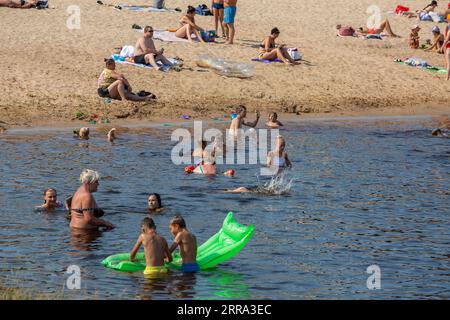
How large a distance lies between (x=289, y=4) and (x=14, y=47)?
14529mm

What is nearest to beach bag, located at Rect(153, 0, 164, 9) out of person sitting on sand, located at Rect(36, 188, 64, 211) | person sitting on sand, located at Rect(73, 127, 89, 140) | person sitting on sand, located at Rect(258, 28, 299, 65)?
person sitting on sand, located at Rect(258, 28, 299, 65)

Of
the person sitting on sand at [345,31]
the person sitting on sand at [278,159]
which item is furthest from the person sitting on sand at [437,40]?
the person sitting on sand at [278,159]

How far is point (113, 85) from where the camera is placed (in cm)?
2650

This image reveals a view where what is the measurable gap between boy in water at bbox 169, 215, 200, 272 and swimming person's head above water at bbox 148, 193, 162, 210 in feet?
10.3

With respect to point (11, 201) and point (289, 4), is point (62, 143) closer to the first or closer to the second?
point (11, 201)

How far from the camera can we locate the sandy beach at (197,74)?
26547 mm

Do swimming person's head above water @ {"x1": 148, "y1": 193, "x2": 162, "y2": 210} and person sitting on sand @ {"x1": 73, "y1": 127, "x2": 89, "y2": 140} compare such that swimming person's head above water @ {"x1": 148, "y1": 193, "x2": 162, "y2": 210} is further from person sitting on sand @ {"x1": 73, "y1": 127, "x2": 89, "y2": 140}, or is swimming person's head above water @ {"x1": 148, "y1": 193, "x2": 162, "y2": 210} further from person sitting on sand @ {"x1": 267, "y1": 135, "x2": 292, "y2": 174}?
person sitting on sand @ {"x1": 73, "y1": 127, "x2": 89, "y2": 140}

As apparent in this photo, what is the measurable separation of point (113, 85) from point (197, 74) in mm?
3542

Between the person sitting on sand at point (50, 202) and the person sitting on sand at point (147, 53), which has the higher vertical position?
the person sitting on sand at point (147, 53)

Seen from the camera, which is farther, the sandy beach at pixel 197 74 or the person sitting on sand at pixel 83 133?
the sandy beach at pixel 197 74

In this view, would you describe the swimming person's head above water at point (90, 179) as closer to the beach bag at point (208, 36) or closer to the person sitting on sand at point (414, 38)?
the beach bag at point (208, 36)

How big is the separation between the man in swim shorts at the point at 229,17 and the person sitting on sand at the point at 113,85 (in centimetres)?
562

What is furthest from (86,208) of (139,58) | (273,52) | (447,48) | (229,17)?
(447,48)

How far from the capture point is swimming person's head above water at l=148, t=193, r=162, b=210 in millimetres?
17438
